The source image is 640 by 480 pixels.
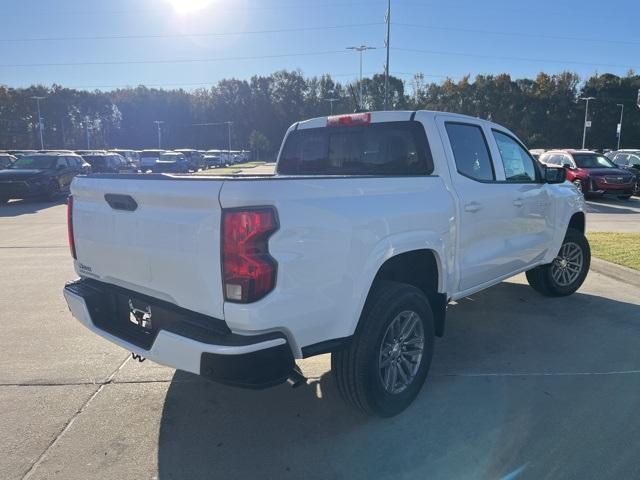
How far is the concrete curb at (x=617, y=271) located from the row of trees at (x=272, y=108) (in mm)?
69377

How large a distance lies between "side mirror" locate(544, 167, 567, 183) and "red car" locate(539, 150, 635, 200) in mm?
13709

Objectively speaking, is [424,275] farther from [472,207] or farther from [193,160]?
[193,160]

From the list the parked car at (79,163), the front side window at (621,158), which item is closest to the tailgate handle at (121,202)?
the parked car at (79,163)

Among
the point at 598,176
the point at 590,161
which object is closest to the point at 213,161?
the point at 590,161

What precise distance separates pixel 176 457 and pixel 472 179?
2948 millimetres

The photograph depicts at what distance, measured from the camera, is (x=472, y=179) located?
4.01 metres

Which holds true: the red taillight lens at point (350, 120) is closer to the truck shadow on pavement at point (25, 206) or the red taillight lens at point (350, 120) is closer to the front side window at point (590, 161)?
the truck shadow on pavement at point (25, 206)

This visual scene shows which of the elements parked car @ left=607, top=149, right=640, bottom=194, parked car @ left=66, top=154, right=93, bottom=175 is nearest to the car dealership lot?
parked car @ left=66, top=154, right=93, bottom=175

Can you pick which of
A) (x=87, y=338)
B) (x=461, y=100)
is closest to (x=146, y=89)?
(x=461, y=100)

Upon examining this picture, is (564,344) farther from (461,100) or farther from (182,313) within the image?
(461,100)

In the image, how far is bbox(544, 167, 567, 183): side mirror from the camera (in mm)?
5133

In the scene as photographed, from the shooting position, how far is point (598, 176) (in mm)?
17891

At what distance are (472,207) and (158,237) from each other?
242 cm

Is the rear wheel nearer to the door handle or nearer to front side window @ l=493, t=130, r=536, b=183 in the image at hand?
front side window @ l=493, t=130, r=536, b=183
